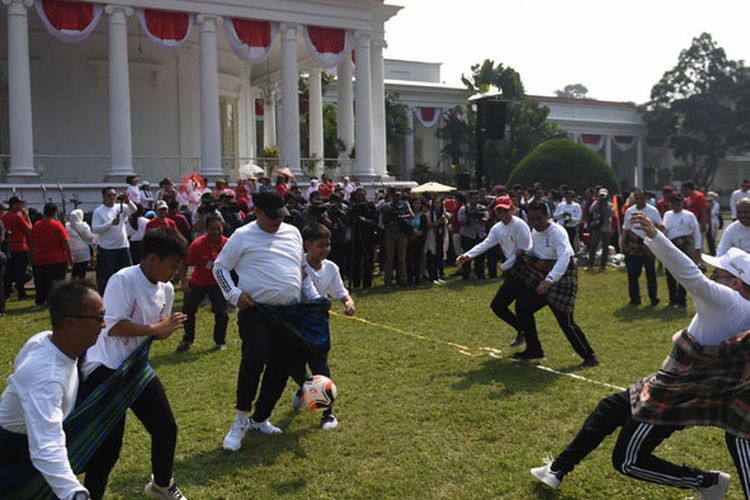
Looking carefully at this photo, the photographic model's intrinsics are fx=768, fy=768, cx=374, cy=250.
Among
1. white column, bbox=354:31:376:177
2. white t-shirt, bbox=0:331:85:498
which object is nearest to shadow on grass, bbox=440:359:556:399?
white t-shirt, bbox=0:331:85:498

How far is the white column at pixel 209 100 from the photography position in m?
23.4

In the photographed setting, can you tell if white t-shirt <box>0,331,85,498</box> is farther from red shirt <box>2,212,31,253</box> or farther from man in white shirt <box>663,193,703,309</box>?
red shirt <box>2,212,31,253</box>

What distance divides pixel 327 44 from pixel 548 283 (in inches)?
764

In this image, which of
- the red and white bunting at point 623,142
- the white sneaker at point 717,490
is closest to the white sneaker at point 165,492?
the white sneaker at point 717,490

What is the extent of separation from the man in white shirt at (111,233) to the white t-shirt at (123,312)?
26.9ft

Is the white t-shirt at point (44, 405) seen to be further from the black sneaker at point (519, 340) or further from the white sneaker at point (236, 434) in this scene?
the black sneaker at point (519, 340)

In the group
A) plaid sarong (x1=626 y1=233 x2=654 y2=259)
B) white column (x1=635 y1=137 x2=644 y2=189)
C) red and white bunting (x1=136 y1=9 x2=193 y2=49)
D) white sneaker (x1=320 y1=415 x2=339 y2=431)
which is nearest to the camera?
white sneaker (x1=320 y1=415 x2=339 y2=431)

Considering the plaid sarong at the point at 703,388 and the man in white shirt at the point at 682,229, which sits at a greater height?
the man in white shirt at the point at 682,229

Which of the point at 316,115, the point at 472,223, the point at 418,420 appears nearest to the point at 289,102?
the point at 316,115

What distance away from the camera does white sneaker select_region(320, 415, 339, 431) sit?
6.13 metres

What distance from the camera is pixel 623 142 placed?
5912cm

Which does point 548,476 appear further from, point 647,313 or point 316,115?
point 316,115

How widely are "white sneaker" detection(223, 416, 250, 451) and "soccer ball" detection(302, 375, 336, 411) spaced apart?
54 cm

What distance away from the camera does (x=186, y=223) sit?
44.9ft
